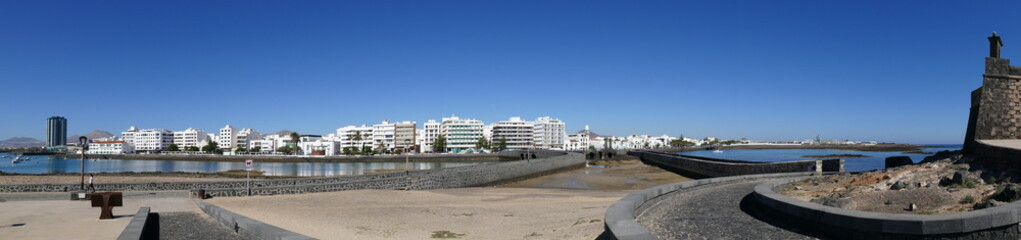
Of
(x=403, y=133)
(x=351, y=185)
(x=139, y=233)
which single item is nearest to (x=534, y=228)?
(x=139, y=233)

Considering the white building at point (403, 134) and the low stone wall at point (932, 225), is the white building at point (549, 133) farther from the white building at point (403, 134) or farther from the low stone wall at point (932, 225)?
the low stone wall at point (932, 225)

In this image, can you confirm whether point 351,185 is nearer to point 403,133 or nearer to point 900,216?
point 900,216

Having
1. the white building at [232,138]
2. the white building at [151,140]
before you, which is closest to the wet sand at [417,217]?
the white building at [232,138]

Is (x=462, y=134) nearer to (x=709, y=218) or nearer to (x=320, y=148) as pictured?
(x=320, y=148)

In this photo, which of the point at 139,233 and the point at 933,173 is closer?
the point at 139,233

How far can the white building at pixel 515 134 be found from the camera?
536 feet

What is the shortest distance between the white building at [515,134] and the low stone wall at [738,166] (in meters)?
98.9

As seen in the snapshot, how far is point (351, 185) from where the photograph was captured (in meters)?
28.1

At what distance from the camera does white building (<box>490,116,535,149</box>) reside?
163m

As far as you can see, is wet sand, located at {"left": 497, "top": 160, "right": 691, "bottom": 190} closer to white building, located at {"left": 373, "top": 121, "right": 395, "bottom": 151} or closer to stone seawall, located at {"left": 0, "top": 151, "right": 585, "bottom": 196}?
stone seawall, located at {"left": 0, "top": 151, "right": 585, "bottom": 196}

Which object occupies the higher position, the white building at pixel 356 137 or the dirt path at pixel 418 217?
the white building at pixel 356 137

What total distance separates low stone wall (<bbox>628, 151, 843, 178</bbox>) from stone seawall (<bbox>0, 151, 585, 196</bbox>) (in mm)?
13905

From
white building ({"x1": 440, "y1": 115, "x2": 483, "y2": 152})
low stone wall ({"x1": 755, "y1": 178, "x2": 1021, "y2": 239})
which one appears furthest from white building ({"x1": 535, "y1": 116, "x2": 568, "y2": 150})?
low stone wall ({"x1": 755, "y1": 178, "x2": 1021, "y2": 239})

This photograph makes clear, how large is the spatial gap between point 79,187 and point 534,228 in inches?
844
